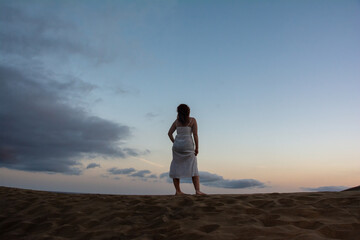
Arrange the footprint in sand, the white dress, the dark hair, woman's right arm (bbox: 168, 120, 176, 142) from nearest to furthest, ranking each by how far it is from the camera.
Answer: the footprint in sand
the dark hair
the white dress
woman's right arm (bbox: 168, 120, 176, 142)

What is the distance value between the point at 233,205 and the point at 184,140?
2.89 metres

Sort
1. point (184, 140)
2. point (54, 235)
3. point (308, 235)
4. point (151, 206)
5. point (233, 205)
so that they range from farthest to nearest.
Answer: point (184, 140)
point (151, 206)
point (233, 205)
point (54, 235)
point (308, 235)

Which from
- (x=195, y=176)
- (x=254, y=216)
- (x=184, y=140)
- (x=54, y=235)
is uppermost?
(x=184, y=140)

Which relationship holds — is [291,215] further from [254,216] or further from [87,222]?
[87,222]

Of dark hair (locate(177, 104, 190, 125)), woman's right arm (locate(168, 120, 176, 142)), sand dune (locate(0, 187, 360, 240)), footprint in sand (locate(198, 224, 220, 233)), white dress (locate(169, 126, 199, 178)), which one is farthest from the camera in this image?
woman's right arm (locate(168, 120, 176, 142))

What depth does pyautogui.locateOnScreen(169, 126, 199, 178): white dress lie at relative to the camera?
294 inches

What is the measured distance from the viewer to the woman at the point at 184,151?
745cm

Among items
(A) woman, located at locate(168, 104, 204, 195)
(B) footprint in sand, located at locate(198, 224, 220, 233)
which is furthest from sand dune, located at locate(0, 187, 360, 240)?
(A) woman, located at locate(168, 104, 204, 195)

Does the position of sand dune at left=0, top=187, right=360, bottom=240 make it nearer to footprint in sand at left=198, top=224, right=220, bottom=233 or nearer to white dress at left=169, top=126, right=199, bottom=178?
footprint in sand at left=198, top=224, right=220, bottom=233

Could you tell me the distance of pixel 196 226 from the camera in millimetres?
3984

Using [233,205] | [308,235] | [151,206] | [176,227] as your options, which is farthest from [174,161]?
[308,235]

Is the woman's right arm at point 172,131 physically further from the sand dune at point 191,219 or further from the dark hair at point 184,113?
the sand dune at point 191,219

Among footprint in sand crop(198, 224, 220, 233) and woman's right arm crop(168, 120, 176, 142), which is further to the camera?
woman's right arm crop(168, 120, 176, 142)

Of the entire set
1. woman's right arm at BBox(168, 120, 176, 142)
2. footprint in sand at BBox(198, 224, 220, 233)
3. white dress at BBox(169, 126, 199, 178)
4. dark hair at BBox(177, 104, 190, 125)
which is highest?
dark hair at BBox(177, 104, 190, 125)
